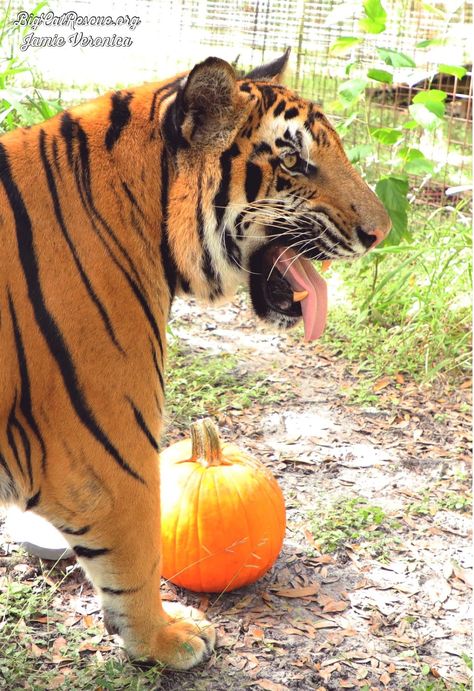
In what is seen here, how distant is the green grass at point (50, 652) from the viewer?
8.95 ft

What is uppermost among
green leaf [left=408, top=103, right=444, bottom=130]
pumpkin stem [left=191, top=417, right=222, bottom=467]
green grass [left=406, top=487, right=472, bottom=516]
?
green leaf [left=408, top=103, right=444, bottom=130]

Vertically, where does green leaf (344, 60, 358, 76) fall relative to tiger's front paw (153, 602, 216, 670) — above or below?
above

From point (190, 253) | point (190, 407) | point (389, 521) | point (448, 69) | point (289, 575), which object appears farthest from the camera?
point (448, 69)

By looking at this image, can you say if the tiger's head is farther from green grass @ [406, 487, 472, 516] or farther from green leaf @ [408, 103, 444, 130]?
green leaf @ [408, 103, 444, 130]

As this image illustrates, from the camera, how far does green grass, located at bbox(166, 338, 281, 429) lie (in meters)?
4.62

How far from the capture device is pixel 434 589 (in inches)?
132

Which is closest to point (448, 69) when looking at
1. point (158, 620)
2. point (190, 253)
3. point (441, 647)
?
point (190, 253)

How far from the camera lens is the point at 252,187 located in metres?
2.57

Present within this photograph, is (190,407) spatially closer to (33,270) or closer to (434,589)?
(434,589)

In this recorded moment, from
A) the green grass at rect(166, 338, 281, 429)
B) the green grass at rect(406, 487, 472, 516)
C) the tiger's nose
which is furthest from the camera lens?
the green grass at rect(166, 338, 281, 429)

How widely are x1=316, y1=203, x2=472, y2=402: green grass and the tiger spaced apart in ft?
8.08

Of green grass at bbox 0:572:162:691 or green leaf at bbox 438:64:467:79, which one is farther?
green leaf at bbox 438:64:467:79

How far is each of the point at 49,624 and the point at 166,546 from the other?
51 centimetres

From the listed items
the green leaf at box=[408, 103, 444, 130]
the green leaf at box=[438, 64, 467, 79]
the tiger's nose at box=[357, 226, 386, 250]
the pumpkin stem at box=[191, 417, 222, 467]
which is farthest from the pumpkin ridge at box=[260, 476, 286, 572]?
the green leaf at box=[438, 64, 467, 79]
